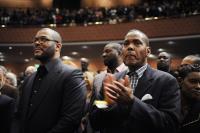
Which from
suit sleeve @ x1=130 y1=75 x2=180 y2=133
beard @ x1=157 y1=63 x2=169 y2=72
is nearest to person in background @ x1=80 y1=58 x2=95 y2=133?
beard @ x1=157 y1=63 x2=169 y2=72

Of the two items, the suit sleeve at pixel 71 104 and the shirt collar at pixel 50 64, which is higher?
the shirt collar at pixel 50 64

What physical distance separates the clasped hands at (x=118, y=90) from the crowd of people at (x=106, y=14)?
554 inches

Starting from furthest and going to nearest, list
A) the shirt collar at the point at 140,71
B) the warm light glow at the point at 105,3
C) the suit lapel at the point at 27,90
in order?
1. the warm light glow at the point at 105,3
2. the suit lapel at the point at 27,90
3. the shirt collar at the point at 140,71

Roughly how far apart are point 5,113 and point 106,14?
15.7 metres

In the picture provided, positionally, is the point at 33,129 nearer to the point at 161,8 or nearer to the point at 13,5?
the point at 161,8

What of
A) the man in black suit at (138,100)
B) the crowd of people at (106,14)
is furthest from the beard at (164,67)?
the crowd of people at (106,14)

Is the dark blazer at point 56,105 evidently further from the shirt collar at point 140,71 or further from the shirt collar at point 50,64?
the shirt collar at point 140,71

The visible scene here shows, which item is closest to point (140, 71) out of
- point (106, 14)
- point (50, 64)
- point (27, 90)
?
point (50, 64)

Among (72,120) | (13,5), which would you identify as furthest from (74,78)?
(13,5)

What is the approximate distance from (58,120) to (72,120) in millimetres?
142

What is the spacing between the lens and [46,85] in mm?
3381

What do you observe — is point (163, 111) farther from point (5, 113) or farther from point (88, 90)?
point (88, 90)

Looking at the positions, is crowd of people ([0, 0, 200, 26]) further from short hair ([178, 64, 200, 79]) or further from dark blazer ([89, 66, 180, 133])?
dark blazer ([89, 66, 180, 133])

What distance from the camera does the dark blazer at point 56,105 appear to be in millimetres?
3234
